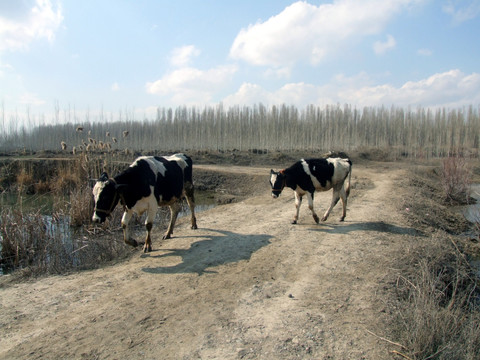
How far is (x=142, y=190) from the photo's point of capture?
256 inches

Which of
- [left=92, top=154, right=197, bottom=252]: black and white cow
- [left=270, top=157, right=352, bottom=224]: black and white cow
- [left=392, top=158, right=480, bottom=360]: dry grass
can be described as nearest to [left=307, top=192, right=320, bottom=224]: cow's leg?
[left=270, top=157, right=352, bottom=224]: black and white cow

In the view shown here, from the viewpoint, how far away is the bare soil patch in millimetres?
3600

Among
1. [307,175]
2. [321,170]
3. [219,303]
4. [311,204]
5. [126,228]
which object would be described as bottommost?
[219,303]

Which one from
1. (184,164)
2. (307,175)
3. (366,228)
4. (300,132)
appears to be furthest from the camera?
(300,132)

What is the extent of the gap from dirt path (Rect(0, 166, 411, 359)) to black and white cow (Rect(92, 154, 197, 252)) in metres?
0.79

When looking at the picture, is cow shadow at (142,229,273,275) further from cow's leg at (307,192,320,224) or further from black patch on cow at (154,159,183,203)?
cow's leg at (307,192,320,224)

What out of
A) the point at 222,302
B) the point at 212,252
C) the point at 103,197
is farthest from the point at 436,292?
the point at 103,197

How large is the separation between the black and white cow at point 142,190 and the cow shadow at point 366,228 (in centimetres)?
327

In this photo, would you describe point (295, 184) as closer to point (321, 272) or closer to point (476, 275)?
point (321, 272)

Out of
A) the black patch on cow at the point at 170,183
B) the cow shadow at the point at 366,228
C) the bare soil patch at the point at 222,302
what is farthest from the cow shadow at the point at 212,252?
the cow shadow at the point at 366,228

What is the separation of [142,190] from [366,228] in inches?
196

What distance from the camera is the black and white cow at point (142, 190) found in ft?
19.6

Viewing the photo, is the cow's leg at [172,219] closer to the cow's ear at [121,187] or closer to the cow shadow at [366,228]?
the cow's ear at [121,187]

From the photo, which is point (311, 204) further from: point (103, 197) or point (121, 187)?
point (103, 197)
